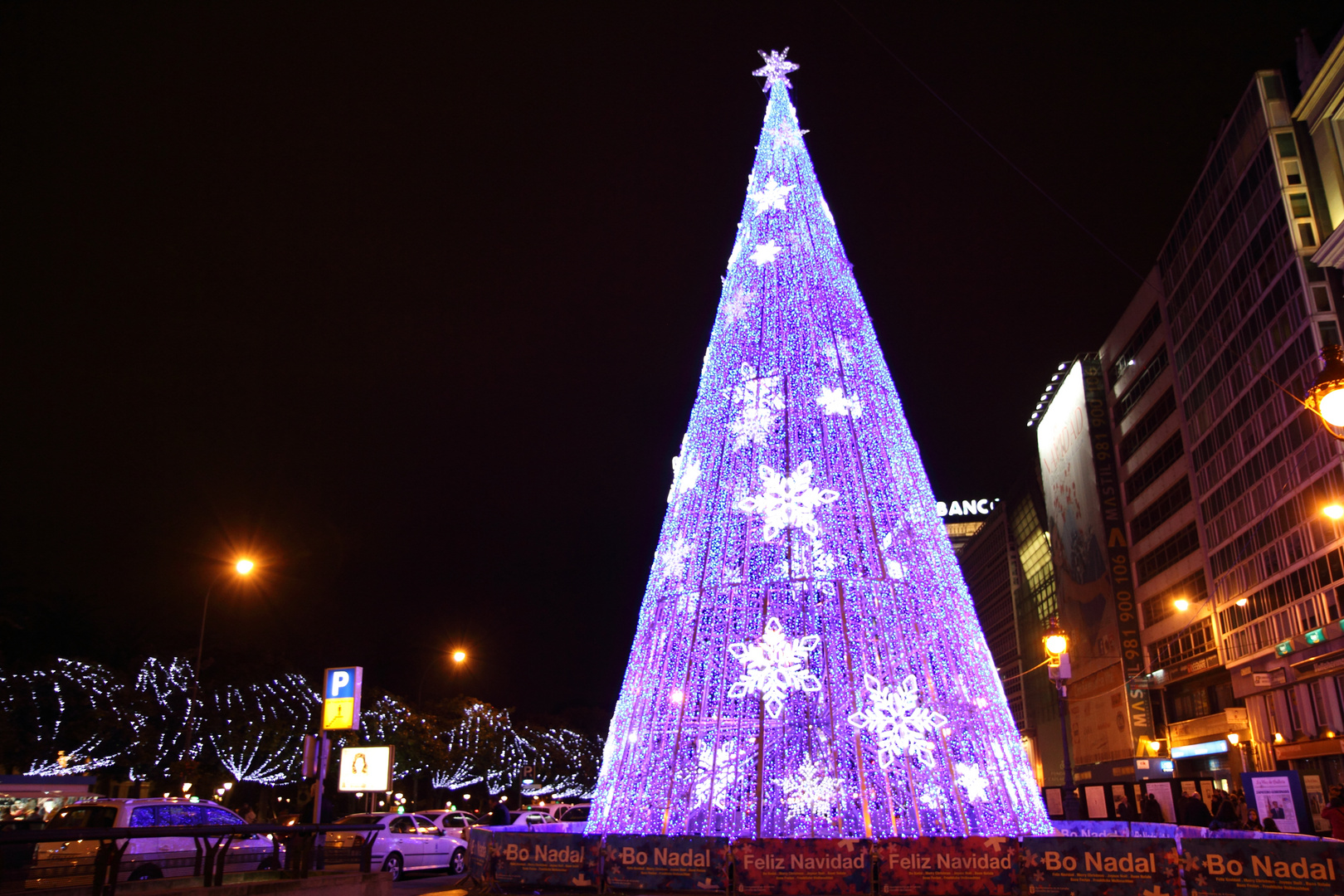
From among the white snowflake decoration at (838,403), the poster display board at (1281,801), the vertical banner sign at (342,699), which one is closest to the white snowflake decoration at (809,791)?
the white snowflake decoration at (838,403)

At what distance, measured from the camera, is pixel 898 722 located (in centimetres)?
1145

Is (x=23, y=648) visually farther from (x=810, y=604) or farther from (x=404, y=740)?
(x=810, y=604)

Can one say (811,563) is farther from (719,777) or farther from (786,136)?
(786,136)

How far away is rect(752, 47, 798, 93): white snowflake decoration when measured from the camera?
637 inches

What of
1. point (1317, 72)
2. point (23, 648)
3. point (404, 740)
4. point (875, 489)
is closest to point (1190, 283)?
point (1317, 72)

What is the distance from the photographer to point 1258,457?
38031 millimetres

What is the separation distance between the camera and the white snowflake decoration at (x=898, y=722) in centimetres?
1138

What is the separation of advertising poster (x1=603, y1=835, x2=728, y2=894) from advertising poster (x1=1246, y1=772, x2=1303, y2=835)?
11.4 m

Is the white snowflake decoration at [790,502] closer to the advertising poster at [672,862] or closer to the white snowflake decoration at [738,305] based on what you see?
the white snowflake decoration at [738,305]

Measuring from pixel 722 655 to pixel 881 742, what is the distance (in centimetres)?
217

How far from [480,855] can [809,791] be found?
499 centimetres

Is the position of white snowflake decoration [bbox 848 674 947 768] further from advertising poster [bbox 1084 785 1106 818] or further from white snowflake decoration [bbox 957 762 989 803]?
advertising poster [bbox 1084 785 1106 818]

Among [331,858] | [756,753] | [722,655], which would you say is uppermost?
[722,655]

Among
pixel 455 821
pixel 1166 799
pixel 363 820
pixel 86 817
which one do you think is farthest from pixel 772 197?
pixel 1166 799
